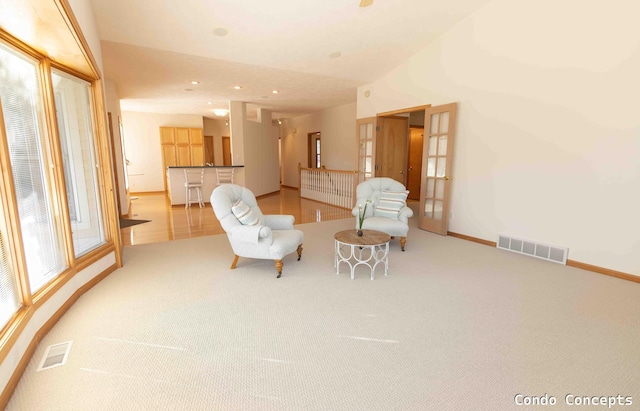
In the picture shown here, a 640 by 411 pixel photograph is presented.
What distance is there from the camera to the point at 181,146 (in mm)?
10508

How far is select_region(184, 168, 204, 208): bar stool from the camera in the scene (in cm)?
756

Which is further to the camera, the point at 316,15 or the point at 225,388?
the point at 316,15

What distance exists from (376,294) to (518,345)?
118 cm

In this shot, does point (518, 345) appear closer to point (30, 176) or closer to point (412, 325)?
point (412, 325)

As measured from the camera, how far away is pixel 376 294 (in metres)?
2.94

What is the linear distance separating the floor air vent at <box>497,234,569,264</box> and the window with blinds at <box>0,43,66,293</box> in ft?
17.3

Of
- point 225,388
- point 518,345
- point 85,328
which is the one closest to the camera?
point 225,388

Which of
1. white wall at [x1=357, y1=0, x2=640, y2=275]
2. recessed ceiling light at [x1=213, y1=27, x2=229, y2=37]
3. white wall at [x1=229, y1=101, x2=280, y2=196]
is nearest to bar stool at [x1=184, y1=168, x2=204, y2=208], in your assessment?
white wall at [x1=229, y1=101, x2=280, y2=196]

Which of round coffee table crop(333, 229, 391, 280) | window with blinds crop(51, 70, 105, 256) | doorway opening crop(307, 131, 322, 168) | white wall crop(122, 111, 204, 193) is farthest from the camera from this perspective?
doorway opening crop(307, 131, 322, 168)

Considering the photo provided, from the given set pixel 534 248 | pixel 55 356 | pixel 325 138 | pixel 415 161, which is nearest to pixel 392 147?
pixel 415 161

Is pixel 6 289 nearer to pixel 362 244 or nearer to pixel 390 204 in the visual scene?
pixel 362 244

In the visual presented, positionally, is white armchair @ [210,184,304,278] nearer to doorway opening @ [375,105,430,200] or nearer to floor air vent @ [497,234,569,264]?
floor air vent @ [497,234,569,264]

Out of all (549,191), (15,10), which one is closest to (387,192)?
(549,191)

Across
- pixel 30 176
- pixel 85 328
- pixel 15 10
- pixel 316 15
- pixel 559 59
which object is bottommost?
pixel 85 328
